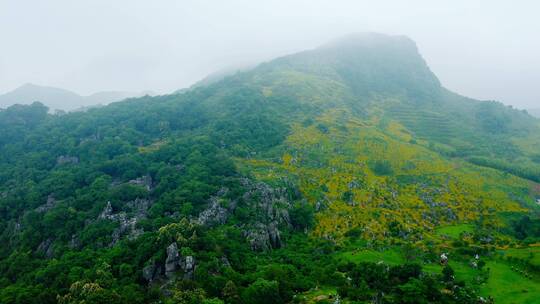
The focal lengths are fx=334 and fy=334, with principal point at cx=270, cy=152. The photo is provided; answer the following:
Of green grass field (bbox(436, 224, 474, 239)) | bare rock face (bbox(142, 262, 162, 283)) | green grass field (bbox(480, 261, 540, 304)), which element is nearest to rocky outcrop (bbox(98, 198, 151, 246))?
bare rock face (bbox(142, 262, 162, 283))

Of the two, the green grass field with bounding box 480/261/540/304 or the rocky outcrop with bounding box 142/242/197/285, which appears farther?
the rocky outcrop with bounding box 142/242/197/285

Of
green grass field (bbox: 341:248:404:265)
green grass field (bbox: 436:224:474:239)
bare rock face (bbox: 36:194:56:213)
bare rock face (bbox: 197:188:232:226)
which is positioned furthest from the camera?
bare rock face (bbox: 36:194:56:213)

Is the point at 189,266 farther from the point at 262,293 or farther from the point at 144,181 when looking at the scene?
the point at 144,181

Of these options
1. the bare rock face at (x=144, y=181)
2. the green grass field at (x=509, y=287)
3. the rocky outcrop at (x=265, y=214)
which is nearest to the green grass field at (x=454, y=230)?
the green grass field at (x=509, y=287)

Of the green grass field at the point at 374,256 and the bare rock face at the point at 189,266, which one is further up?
the bare rock face at the point at 189,266

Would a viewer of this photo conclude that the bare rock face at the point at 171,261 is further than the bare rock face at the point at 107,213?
No

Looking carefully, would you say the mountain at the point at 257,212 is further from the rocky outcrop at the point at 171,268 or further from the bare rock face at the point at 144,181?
the bare rock face at the point at 144,181

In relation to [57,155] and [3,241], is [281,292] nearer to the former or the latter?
[3,241]

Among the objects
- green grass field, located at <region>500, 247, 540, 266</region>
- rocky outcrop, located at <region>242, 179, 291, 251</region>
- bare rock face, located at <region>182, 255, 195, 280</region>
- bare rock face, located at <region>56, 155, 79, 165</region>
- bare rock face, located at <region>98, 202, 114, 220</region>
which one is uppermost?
bare rock face, located at <region>56, 155, 79, 165</region>

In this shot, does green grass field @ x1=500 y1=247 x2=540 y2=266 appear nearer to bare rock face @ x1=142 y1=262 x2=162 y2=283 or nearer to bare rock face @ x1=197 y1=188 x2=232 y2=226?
bare rock face @ x1=197 y1=188 x2=232 y2=226
